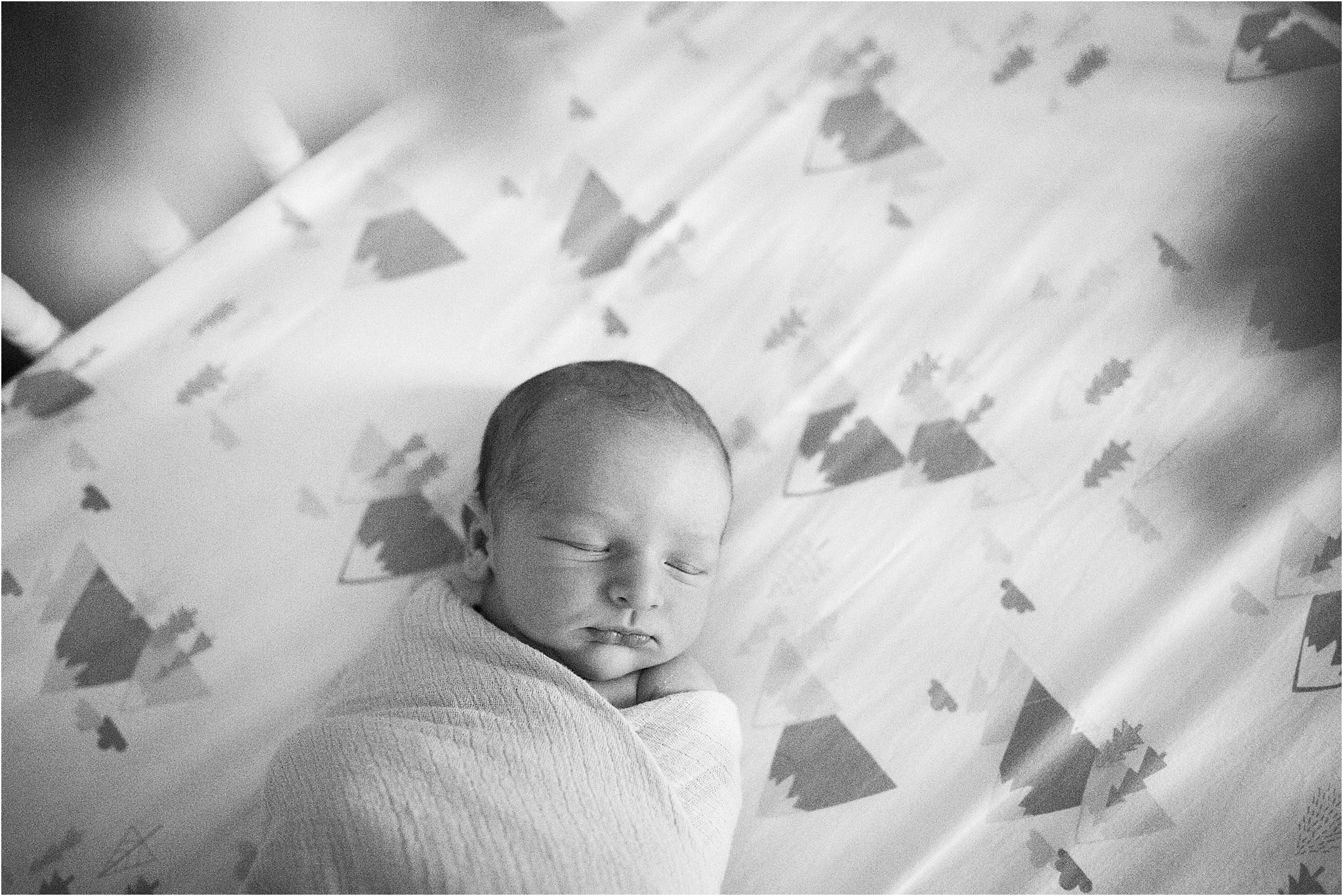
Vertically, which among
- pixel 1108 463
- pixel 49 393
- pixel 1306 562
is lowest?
pixel 1306 562

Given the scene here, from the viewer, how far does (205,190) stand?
4.62 feet

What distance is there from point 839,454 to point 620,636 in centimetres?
36

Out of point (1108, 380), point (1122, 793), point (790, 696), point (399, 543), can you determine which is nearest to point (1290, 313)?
point (1108, 380)

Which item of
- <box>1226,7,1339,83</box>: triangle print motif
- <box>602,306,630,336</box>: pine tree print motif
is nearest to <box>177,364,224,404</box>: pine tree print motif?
<box>602,306,630,336</box>: pine tree print motif

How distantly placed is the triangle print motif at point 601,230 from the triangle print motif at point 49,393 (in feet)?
2.08

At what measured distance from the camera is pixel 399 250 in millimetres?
1302

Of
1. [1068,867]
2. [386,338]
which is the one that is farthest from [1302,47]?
[386,338]

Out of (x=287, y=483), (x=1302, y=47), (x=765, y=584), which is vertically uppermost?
(x=287, y=483)

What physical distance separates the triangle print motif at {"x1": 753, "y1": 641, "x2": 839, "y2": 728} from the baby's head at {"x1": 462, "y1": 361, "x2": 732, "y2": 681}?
0.11 meters

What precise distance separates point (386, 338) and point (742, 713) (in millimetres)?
642

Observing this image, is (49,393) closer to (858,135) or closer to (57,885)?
(57,885)

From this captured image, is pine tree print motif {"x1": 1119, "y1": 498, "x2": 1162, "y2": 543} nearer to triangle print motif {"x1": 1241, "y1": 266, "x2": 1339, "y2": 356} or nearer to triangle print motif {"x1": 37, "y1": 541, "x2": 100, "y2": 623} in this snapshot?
triangle print motif {"x1": 1241, "y1": 266, "x2": 1339, "y2": 356}

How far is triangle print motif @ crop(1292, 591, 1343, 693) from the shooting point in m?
0.97

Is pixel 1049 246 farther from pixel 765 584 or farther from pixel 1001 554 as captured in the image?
pixel 765 584
